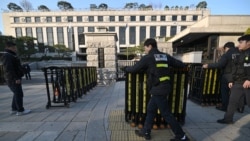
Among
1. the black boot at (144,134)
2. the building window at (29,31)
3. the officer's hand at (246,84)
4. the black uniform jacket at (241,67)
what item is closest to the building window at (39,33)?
the building window at (29,31)

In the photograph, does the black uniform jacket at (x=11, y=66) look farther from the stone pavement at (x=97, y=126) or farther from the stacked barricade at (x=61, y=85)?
the stone pavement at (x=97, y=126)

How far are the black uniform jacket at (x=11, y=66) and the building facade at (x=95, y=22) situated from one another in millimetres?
49009

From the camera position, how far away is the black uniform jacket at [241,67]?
281cm

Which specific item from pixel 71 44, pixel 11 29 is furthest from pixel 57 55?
pixel 11 29

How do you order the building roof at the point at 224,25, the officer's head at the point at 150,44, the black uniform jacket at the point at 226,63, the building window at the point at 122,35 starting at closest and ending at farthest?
1. the officer's head at the point at 150,44
2. the black uniform jacket at the point at 226,63
3. the building roof at the point at 224,25
4. the building window at the point at 122,35

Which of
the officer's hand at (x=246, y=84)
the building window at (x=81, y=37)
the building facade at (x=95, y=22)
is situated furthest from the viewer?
the building facade at (x=95, y=22)

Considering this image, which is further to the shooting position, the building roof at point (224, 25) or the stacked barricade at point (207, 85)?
the building roof at point (224, 25)

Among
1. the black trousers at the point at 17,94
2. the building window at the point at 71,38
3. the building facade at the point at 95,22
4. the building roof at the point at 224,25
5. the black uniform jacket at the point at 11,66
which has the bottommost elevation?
the black trousers at the point at 17,94

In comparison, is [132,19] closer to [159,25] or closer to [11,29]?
[159,25]

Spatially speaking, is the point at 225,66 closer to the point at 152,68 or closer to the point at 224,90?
the point at 224,90

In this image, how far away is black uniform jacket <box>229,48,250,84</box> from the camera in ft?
9.21

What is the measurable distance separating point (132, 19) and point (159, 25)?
9.81m

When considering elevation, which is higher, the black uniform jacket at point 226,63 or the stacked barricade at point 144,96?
the black uniform jacket at point 226,63

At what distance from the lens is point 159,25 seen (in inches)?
2078
